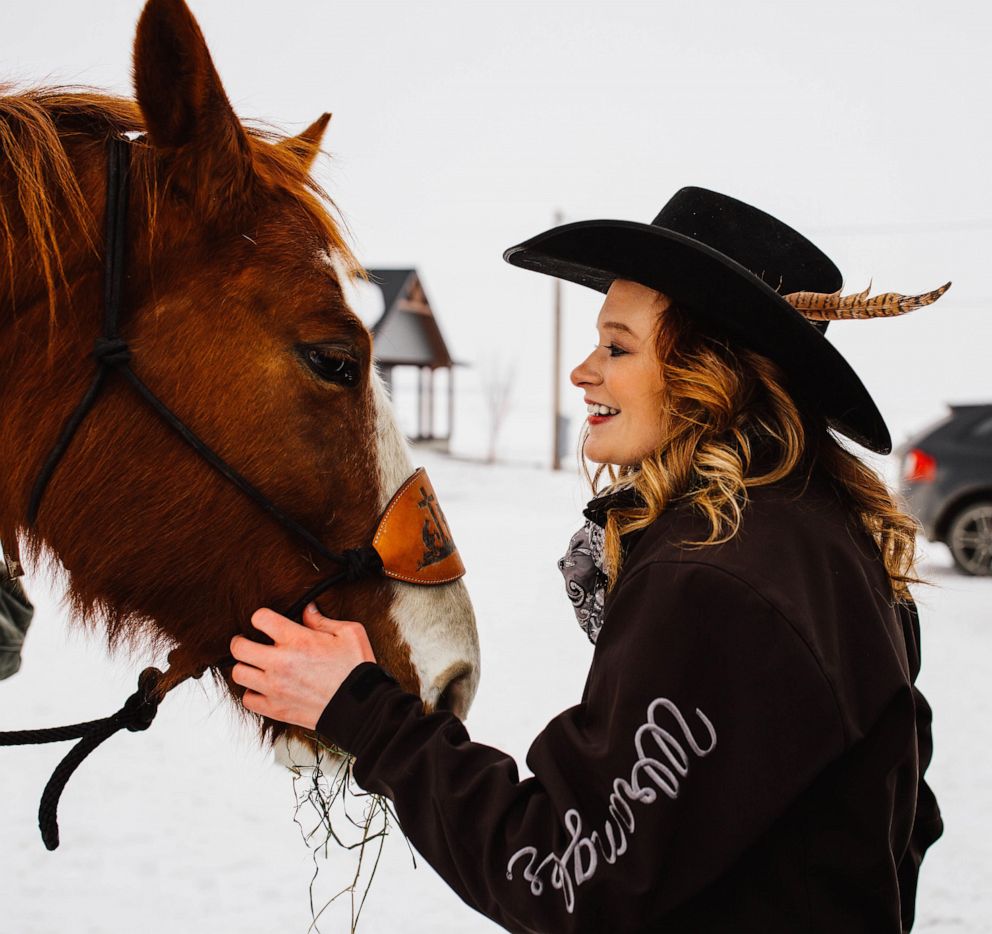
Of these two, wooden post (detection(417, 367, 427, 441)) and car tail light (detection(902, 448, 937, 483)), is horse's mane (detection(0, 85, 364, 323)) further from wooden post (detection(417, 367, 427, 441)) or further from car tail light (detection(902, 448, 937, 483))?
wooden post (detection(417, 367, 427, 441))

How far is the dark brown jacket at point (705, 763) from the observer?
96cm

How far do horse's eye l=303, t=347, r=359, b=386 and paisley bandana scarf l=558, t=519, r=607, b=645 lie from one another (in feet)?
1.63

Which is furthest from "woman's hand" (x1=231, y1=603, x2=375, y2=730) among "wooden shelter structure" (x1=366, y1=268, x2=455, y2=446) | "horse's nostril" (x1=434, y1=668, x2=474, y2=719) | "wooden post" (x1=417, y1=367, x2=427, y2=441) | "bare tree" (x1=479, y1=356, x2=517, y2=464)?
"bare tree" (x1=479, y1=356, x2=517, y2=464)

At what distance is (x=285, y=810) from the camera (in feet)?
12.0

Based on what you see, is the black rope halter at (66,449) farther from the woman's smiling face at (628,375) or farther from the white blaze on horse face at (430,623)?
the woman's smiling face at (628,375)

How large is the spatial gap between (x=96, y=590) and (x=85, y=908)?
1943 millimetres

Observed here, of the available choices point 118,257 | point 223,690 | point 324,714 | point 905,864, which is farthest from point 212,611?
point 905,864

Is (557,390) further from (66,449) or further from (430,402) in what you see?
(66,449)

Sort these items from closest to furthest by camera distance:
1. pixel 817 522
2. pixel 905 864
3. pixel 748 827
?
pixel 748 827, pixel 817 522, pixel 905 864

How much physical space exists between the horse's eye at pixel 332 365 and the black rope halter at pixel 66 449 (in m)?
0.23

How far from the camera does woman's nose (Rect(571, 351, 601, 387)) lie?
136cm

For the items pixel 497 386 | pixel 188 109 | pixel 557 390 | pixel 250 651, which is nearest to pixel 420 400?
pixel 497 386

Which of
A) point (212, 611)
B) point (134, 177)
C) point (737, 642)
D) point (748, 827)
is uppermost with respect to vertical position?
point (134, 177)

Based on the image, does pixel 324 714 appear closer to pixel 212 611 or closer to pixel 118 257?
pixel 212 611
